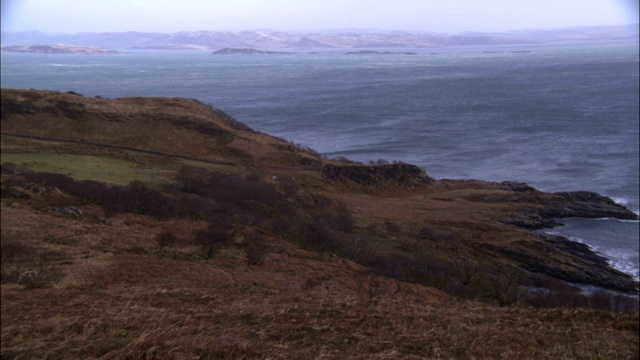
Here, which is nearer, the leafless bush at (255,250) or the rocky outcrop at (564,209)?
the leafless bush at (255,250)

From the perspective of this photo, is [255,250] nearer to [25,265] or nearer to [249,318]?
[25,265]

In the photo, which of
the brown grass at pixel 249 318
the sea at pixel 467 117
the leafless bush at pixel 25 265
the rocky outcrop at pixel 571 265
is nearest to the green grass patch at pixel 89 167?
the brown grass at pixel 249 318

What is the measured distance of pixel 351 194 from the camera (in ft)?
82.3

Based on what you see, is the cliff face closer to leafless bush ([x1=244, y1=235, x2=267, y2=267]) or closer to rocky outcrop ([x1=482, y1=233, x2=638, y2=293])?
rocky outcrop ([x1=482, y1=233, x2=638, y2=293])

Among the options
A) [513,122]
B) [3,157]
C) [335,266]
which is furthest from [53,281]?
[513,122]

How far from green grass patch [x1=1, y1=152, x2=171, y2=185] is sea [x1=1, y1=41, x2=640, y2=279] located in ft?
54.2

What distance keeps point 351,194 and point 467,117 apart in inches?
1100

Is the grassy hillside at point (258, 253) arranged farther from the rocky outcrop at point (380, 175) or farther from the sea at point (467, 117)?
the sea at point (467, 117)

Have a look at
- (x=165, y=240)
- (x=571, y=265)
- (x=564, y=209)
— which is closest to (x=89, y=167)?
(x=165, y=240)

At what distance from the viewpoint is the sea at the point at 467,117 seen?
30.4m

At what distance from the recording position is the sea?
30.4 meters

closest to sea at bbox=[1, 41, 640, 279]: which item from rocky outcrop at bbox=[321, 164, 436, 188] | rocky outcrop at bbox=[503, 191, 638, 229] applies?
rocky outcrop at bbox=[503, 191, 638, 229]

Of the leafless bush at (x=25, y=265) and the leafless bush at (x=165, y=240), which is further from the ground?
the leafless bush at (x=25, y=265)

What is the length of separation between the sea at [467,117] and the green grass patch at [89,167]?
16532 millimetres
